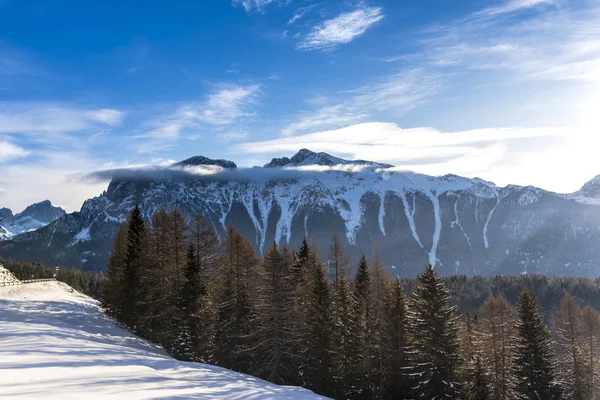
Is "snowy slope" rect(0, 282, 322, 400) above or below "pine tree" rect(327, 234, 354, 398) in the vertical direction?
above

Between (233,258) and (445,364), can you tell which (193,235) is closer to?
(233,258)

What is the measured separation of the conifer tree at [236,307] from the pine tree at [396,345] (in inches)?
512

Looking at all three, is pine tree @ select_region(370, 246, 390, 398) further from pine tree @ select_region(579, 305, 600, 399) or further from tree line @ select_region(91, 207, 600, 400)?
pine tree @ select_region(579, 305, 600, 399)

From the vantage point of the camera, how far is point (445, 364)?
36.7m

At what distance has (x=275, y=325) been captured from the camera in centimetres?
3956

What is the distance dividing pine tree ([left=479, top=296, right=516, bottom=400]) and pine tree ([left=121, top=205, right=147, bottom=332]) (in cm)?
3594

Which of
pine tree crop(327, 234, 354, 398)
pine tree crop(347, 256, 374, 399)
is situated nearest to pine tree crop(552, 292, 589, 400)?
pine tree crop(347, 256, 374, 399)

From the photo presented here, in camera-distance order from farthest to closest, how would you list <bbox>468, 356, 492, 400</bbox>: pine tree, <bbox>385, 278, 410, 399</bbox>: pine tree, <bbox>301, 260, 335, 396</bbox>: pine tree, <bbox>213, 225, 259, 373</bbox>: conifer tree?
<bbox>468, 356, 492, 400</bbox>: pine tree < <bbox>213, 225, 259, 373</bbox>: conifer tree < <bbox>385, 278, 410, 399</bbox>: pine tree < <bbox>301, 260, 335, 396</bbox>: pine tree

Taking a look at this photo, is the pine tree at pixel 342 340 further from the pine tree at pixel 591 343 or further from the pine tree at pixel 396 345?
the pine tree at pixel 591 343

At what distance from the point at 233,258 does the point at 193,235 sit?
15.6 feet

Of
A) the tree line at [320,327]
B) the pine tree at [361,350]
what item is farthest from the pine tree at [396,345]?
the pine tree at [361,350]

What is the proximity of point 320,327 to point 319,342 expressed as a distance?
1346mm

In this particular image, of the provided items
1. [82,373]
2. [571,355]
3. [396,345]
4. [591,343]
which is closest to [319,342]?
[396,345]

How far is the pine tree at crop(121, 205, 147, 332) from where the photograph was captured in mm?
43094
